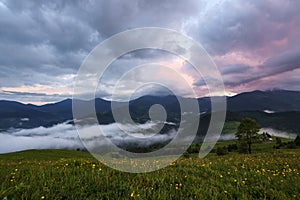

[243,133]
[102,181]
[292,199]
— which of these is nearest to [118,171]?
[102,181]

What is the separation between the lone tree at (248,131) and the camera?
225 feet

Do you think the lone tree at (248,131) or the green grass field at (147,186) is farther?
the lone tree at (248,131)

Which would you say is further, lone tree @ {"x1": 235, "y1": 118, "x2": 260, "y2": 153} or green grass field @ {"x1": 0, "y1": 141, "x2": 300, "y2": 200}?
lone tree @ {"x1": 235, "y1": 118, "x2": 260, "y2": 153}

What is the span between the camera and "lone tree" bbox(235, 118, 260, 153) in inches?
2694

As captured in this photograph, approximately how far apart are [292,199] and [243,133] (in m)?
72.9

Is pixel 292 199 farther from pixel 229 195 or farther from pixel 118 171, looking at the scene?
pixel 118 171

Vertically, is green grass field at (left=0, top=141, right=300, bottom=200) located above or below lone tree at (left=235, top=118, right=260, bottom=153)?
above

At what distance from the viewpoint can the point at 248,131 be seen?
229 feet

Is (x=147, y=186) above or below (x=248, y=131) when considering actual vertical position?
above

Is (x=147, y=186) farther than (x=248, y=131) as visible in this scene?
No

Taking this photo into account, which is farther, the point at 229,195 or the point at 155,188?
the point at 155,188

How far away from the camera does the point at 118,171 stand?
7.48 m

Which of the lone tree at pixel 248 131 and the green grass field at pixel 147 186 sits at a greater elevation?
the green grass field at pixel 147 186

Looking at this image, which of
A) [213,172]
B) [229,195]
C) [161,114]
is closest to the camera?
[229,195]
